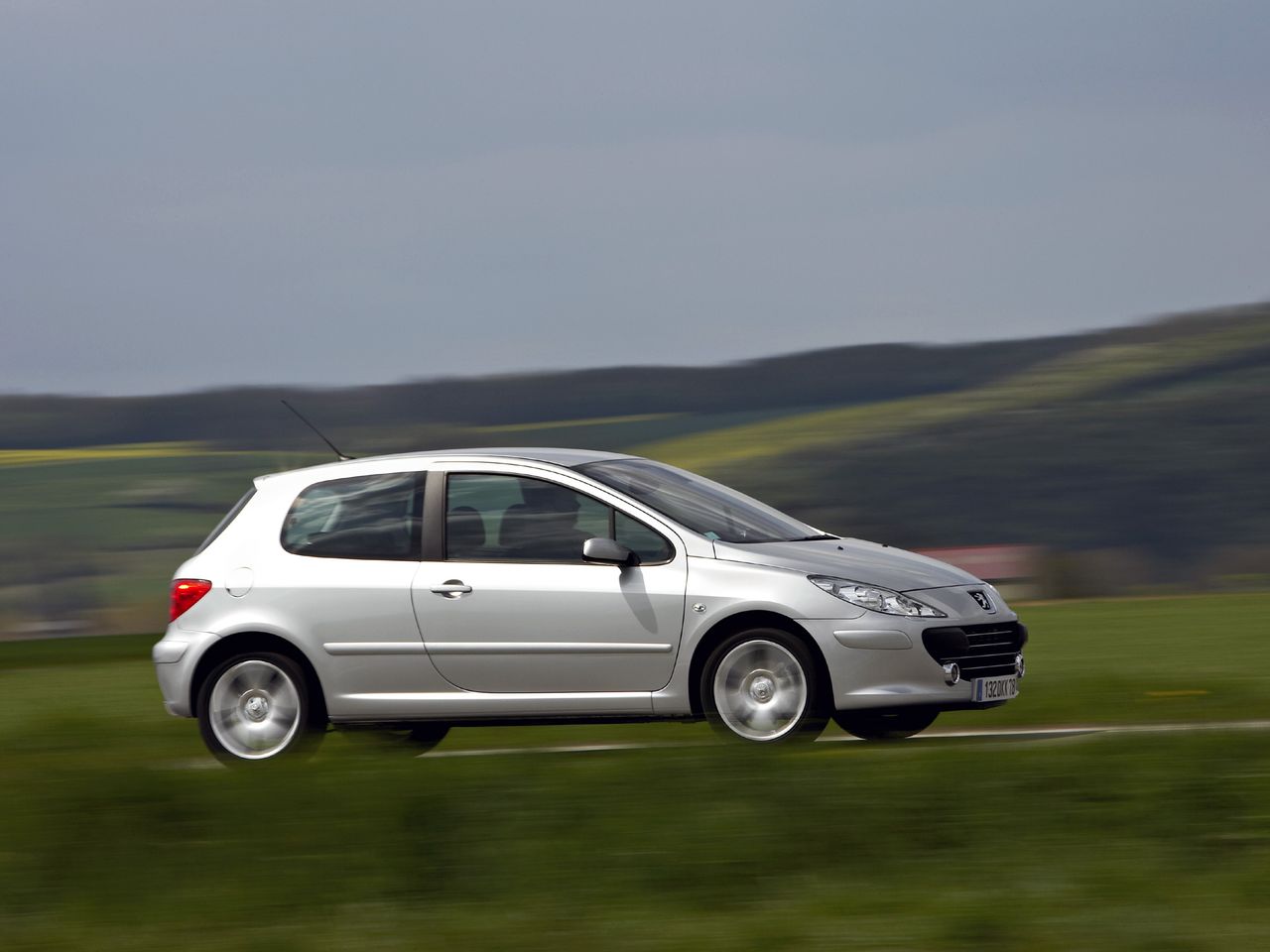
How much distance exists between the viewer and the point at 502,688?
9352 mm

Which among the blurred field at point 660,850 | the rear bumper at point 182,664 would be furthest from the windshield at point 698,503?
the blurred field at point 660,850

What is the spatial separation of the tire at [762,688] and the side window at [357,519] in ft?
5.54

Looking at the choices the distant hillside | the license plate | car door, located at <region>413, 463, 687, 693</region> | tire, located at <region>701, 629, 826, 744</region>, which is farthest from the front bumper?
the distant hillside

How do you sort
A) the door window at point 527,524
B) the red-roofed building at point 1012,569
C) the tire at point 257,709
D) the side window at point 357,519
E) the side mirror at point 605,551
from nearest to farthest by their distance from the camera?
1. the side mirror at point 605,551
2. the door window at point 527,524
3. the tire at point 257,709
4. the side window at point 357,519
5. the red-roofed building at point 1012,569

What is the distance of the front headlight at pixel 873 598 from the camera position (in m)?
8.97

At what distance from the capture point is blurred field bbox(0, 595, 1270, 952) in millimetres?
5348

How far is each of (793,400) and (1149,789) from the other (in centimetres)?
6574

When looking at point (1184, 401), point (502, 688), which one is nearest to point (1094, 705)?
point (502, 688)

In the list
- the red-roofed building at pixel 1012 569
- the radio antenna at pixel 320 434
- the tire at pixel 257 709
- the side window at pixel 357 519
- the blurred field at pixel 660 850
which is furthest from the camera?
the red-roofed building at pixel 1012 569

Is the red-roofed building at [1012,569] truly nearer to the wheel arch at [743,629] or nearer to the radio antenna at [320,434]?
the radio antenna at [320,434]

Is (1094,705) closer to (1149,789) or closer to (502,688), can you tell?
(502,688)

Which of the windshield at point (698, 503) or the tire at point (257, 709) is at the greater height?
the windshield at point (698, 503)

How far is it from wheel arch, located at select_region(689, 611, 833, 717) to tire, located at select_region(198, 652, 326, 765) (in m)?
1.93

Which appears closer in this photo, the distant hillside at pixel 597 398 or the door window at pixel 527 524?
the door window at pixel 527 524
